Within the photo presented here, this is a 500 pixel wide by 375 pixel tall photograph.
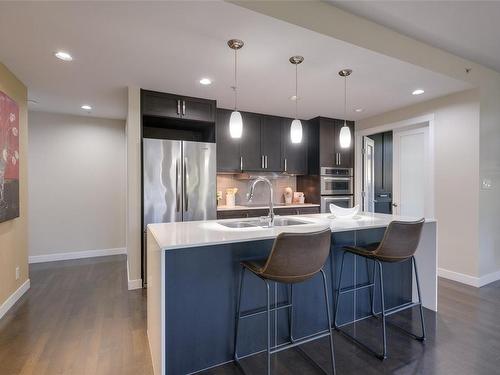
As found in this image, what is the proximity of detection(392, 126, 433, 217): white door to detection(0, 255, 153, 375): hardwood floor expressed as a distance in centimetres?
395

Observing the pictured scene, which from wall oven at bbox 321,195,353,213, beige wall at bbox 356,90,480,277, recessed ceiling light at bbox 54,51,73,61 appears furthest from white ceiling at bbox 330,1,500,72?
wall oven at bbox 321,195,353,213

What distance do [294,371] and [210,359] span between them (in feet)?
1.85

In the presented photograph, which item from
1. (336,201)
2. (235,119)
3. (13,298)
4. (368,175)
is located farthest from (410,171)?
(13,298)

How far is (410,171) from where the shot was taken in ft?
14.3

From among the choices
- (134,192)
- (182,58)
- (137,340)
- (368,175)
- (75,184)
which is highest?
(182,58)

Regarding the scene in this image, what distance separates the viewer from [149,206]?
10.6 feet

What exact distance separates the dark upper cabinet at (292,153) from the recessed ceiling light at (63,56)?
312cm

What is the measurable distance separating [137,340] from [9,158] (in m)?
2.16

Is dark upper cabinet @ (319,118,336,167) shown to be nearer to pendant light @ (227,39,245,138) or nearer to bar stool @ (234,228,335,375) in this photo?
pendant light @ (227,39,245,138)

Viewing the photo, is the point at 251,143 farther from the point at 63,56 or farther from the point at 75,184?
the point at 75,184

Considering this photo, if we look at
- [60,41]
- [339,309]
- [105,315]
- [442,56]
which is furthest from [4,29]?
[442,56]

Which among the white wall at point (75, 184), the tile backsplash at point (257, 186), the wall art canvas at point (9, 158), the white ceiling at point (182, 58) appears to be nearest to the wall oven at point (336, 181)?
the tile backsplash at point (257, 186)

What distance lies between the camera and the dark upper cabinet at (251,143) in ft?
14.2

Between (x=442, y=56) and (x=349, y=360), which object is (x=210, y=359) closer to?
(x=349, y=360)
